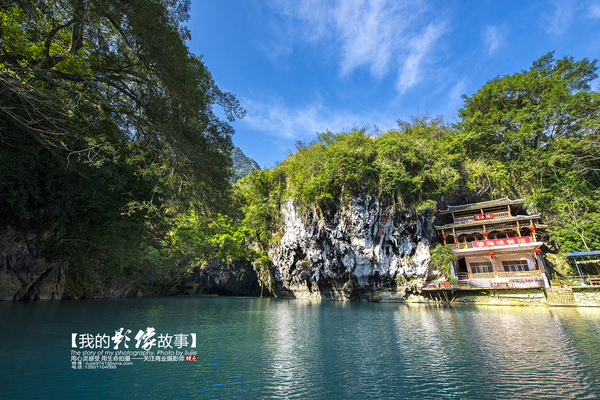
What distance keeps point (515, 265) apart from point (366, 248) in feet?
41.3

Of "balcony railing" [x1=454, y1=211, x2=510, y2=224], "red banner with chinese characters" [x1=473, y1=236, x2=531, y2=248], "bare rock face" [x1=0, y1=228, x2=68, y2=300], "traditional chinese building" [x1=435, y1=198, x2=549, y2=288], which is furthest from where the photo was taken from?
"balcony railing" [x1=454, y1=211, x2=510, y2=224]

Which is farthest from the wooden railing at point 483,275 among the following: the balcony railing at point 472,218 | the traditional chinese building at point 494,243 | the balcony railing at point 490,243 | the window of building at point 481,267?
the balcony railing at point 472,218

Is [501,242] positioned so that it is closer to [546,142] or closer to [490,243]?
[490,243]

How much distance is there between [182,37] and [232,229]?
24.2 m

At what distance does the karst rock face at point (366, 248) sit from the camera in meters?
22.5

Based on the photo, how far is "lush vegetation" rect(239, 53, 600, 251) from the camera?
21828 millimetres

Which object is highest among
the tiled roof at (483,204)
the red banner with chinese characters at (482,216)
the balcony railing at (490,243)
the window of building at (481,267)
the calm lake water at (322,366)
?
the tiled roof at (483,204)

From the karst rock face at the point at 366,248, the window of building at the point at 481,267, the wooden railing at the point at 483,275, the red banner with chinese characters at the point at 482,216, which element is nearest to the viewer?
the wooden railing at the point at 483,275

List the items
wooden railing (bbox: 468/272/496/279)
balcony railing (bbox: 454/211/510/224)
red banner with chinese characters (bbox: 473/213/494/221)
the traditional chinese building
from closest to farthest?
the traditional chinese building → wooden railing (bbox: 468/272/496/279) → balcony railing (bbox: 454/211/510/224) → red banner with chinese characters (bbox: 473/213/494/221)

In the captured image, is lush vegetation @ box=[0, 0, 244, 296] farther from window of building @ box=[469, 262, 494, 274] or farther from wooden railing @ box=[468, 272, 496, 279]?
window of building @ box=[469, 262, 494, 274]

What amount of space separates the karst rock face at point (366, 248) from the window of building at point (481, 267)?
436 centimetres

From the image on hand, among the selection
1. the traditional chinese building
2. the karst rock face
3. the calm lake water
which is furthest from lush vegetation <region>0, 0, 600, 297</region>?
the calm lake water

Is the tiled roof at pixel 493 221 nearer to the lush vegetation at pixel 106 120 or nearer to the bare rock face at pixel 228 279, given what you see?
the lush vegetation at pixel 106 120

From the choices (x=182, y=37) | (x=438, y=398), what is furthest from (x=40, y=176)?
(x=438, y=398)
